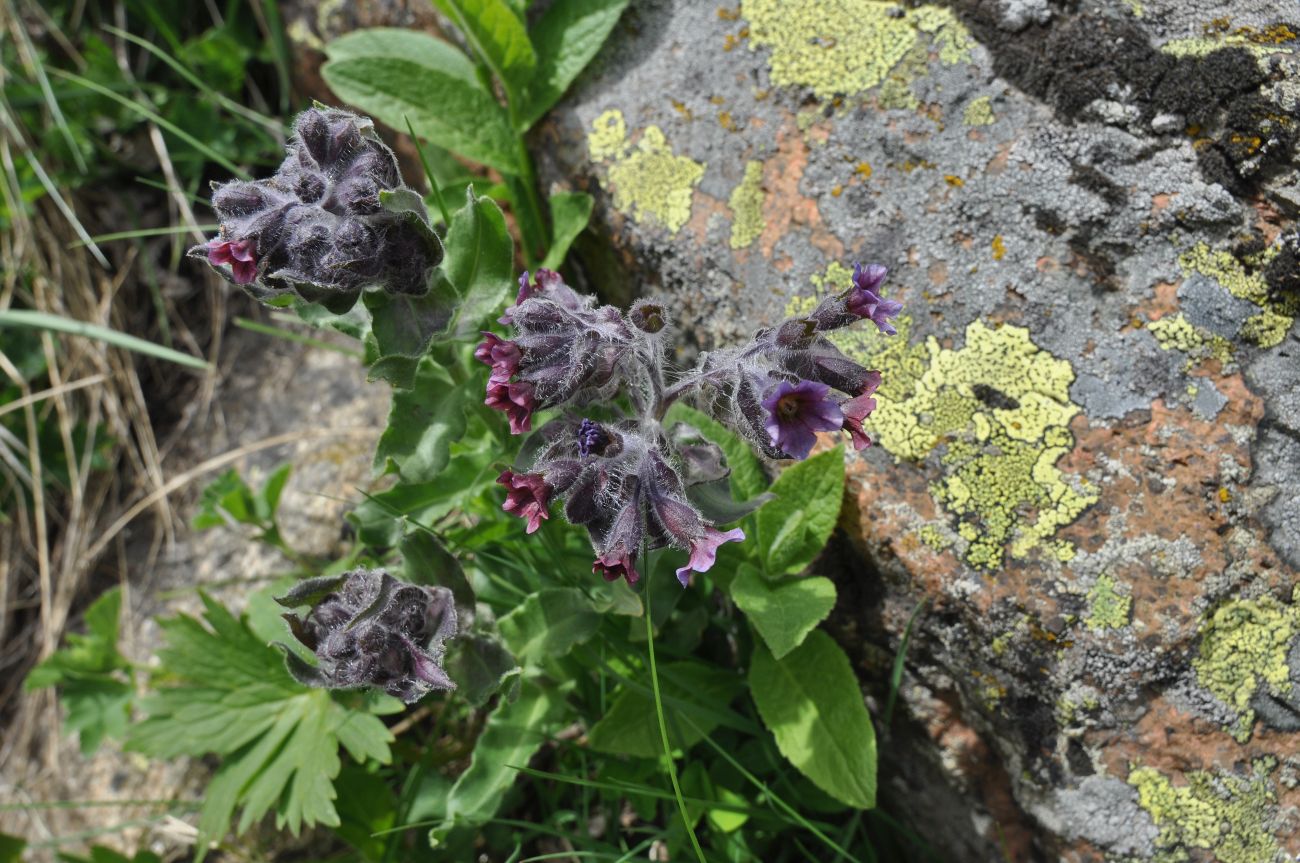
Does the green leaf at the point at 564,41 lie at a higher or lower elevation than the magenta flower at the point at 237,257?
higher

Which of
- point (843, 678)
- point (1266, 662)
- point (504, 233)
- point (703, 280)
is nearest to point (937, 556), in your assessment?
point (843, 678)

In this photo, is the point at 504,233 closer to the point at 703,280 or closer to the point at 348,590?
the point at 703,280

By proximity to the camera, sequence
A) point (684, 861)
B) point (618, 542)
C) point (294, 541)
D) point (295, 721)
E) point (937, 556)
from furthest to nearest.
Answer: point (294, 541) < point (295, 721) < point (684, 861) < point (937, 556) < point (618, 542)

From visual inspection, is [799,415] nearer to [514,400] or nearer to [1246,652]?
[514,400]

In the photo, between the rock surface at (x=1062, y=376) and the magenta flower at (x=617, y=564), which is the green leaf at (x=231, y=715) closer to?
the magenta flower at (x=617, y=564)

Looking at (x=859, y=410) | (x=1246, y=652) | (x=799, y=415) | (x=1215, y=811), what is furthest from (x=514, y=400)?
(x=1215, y=811)

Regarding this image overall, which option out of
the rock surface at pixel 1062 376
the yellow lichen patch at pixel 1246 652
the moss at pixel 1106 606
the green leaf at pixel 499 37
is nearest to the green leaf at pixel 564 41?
the green leaf at pixel 499 37
